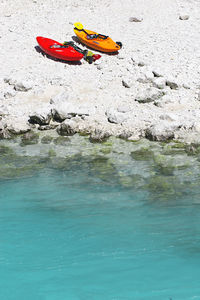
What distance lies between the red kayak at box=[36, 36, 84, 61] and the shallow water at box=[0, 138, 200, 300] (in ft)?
24.5

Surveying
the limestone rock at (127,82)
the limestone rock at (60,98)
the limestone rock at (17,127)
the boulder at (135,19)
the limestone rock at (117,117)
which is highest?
the boulder at (135,19)

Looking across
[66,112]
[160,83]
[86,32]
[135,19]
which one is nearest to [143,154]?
[66,112]

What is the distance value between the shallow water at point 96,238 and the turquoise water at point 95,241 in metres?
0.02

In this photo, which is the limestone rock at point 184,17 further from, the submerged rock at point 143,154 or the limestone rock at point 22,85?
the submerged rock at point 143,154

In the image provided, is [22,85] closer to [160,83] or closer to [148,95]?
[148,95]

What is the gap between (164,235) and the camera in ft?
25.1

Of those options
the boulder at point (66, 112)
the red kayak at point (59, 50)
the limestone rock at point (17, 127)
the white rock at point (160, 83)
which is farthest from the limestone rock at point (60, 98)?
the white rock at point (160, 83)

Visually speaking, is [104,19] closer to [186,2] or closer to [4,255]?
[186,2]

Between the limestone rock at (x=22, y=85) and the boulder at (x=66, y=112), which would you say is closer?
the boulder at (x=66, y=112)

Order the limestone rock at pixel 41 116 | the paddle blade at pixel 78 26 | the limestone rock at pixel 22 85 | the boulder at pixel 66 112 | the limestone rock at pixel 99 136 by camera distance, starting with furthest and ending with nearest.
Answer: the paddle blade at pixel 78 26 → the limestone rock at pixel 22 85 → the boulder at pixel 66 112 → the limestone rock at pixel 41 116 → the limestone rock at pixel 99 136

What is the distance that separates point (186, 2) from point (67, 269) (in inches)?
698

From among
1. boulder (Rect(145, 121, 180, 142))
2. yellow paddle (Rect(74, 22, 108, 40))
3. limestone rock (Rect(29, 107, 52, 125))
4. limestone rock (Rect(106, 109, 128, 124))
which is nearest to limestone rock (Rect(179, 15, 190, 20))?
yellow paddle (Rect(74, 22, 108, 40))

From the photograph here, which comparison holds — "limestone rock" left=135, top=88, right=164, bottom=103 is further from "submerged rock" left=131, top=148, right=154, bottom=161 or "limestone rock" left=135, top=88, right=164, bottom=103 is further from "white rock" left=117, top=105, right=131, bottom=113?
"submerged rock" left=131, top=148, right=154, bottom=161

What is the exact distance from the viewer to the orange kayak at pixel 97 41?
17.2 metres
